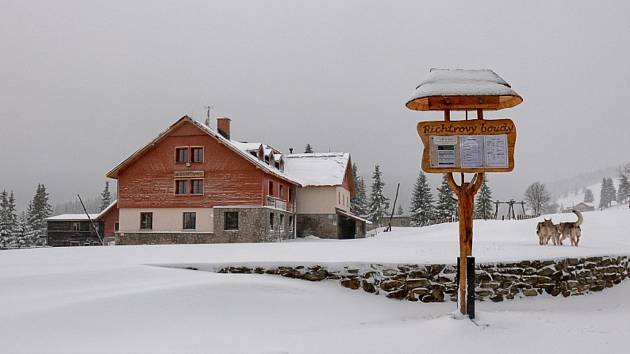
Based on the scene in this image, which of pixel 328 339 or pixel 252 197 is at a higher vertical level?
pixel 252 197

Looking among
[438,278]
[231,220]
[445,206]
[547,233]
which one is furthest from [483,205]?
[438,278]

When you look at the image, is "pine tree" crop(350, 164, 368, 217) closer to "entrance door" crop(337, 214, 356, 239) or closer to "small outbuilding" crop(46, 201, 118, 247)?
"entrance door" crop(337, 214, 356, 239)

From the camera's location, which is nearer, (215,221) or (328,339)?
(328,339)

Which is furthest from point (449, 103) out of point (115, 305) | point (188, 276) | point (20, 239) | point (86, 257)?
point (20, 239)

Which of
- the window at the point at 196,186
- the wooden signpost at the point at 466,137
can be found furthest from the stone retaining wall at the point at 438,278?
the window at the point at 196,186

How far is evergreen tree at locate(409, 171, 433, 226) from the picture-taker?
6356 cm

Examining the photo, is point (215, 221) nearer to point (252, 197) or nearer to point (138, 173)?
point (252, 197)

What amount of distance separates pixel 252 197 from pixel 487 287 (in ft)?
72.0

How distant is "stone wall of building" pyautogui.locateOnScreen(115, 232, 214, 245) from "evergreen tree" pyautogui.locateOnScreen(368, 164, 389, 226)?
4185 cm

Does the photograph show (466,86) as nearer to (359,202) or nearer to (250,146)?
(250,146)

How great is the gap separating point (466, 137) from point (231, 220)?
78.7 feet

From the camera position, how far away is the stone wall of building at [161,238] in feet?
104

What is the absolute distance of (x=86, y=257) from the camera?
12266 millimetres

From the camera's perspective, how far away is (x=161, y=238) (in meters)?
32.0
